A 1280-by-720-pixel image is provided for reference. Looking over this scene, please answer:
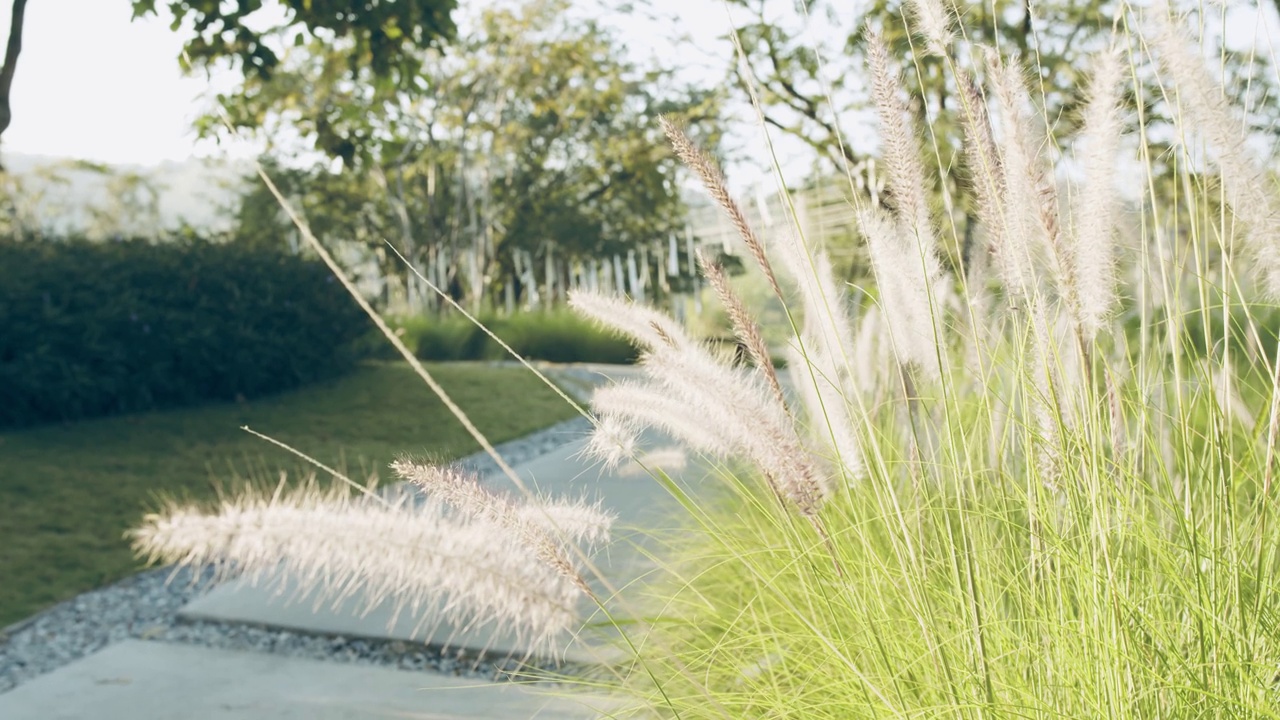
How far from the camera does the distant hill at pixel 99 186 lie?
21844mm

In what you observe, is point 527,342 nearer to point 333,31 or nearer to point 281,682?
point 333,31

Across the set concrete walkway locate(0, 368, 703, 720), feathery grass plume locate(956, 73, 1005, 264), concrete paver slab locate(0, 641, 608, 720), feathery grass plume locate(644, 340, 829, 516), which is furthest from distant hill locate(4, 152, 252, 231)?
feathery grass plume locate(956, 73, 1005, 264)

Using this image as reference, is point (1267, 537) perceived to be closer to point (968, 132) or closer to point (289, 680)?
point (968, 132)

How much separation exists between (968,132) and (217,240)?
792 cm

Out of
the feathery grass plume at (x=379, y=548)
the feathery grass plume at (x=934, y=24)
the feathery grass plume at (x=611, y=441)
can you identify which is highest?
the feathery grass plume at (x=934, y=24)

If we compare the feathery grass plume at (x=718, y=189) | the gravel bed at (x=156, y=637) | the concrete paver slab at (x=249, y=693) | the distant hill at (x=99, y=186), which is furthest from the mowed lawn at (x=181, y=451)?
the distant hill at (x=99, y=186)

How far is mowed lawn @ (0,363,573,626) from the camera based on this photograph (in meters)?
4.25

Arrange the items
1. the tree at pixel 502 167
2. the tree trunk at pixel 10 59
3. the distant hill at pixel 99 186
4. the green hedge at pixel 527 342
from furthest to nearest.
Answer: the distant hill at pixel 99 186 → the tree at pixel 502 167 → the green hedge at pixel 527 342 → the tree trunk at pixel 10 59

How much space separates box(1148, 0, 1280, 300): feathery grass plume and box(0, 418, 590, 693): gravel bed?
5.54ft

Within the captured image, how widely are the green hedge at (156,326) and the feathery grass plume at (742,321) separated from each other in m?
6.14

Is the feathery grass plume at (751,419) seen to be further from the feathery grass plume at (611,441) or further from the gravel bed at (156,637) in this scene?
the gravel bed at (156,637)

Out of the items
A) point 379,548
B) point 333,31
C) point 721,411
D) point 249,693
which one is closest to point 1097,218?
point 721,411

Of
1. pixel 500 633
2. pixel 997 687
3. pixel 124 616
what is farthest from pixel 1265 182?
pixel 124 616

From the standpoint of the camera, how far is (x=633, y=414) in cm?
133
